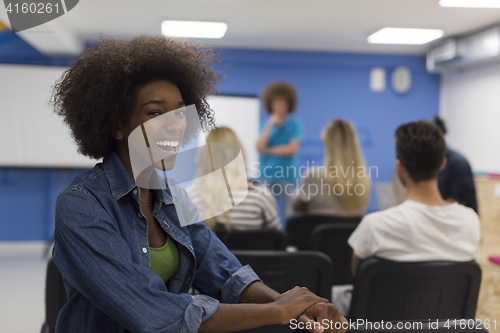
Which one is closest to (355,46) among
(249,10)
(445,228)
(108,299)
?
(249,10)

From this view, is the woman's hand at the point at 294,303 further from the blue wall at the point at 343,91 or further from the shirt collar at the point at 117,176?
Result: the blue wall at the point at 343,91

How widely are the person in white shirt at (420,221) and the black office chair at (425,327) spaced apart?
0.53 metres

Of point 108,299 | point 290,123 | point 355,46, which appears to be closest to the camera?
point 108,299

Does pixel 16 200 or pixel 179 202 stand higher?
pixel 179 202

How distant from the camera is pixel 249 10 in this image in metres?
3.17

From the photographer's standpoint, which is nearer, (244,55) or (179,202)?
(179,202)

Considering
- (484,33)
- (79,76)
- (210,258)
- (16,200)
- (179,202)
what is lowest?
(16,200)

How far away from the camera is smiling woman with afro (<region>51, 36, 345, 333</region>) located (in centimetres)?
71

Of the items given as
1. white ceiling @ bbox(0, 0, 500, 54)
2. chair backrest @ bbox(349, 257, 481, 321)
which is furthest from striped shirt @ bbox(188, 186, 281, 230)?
white ceiling @ bbox(0, 0, 500, 54)

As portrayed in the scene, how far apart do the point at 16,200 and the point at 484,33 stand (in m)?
4.56

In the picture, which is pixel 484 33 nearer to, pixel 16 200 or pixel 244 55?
pixel 244 55

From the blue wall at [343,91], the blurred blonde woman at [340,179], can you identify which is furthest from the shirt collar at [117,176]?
the blue wall at [343,91]

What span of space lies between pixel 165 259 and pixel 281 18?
290 centimetres

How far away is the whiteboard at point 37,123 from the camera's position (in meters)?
2.45
